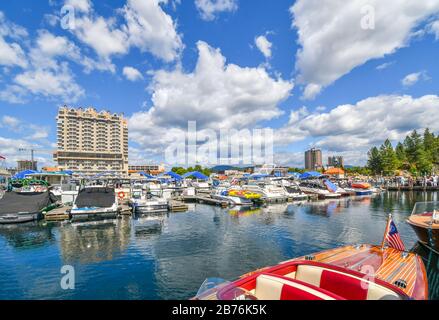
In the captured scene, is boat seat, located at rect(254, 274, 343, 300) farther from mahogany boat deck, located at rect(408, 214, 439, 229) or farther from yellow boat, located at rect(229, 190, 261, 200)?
yellow boat, located at rect(229, 190, 261, 200)

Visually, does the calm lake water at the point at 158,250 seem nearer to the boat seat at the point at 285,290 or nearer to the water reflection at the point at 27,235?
the water reflection at the point at 27,235

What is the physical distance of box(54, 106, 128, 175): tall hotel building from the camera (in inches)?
5635

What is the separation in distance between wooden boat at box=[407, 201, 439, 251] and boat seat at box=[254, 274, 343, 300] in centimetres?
1313

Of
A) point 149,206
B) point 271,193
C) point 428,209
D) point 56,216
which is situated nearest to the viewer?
point 428,209

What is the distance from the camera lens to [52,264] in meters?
14.0

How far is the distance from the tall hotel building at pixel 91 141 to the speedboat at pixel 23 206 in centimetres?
11538

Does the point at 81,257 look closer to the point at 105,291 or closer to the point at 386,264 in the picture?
the point at 105,291

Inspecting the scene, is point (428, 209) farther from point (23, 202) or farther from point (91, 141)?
point (91, 141)

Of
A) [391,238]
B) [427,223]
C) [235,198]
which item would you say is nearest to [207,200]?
[235,198]

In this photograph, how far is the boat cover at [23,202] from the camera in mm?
25688

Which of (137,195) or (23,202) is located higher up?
(23,202)

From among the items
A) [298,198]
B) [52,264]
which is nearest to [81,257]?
[52,264]

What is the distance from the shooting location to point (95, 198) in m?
27.9

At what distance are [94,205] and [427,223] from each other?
30.3 m
